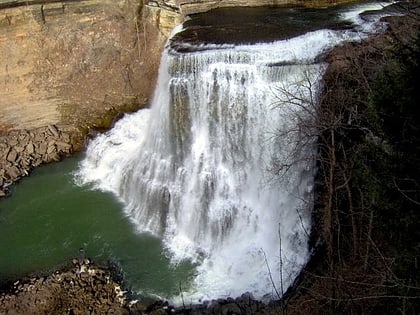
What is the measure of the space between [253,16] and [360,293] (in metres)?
10.8

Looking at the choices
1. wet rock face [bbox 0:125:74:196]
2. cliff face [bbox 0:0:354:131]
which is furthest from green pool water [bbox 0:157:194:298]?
cliff face [bbox 0:0:354:131]

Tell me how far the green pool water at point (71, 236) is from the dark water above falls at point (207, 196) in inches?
1.4

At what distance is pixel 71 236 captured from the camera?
53.0ft

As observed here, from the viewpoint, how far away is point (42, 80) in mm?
Answer: 20094

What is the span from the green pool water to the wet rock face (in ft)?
1.57

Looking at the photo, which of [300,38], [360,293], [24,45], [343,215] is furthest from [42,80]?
[360,293]

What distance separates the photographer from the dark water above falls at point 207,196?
1465cm

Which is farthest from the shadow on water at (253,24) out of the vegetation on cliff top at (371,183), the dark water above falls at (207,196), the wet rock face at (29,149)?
the wet rock face at (29,149)

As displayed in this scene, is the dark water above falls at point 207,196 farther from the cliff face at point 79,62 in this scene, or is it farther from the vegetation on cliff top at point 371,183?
the cliff face at point 79,62

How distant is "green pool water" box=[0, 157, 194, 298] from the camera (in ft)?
48.6

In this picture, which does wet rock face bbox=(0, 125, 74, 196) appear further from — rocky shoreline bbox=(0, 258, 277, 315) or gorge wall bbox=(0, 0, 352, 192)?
rocky shoreline bbox=(0, 258, 277, 315)

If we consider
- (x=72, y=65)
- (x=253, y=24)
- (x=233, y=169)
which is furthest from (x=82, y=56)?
(x=233, y=169)

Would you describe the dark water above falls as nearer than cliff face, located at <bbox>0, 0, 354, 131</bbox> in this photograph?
Yes

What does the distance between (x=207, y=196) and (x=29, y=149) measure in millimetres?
7033
